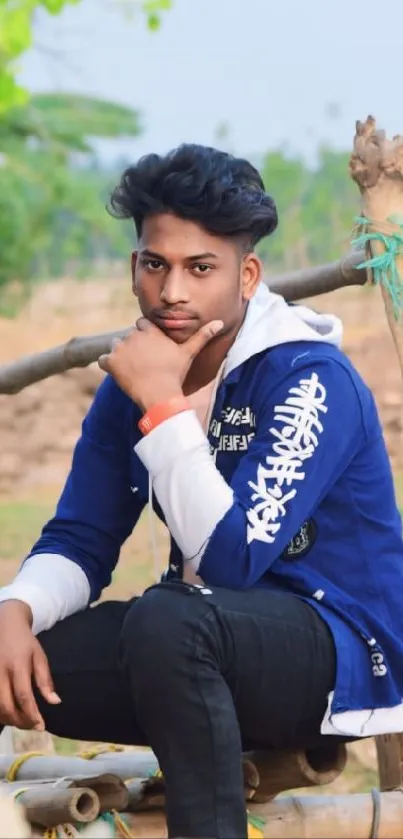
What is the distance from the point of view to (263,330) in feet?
9.19

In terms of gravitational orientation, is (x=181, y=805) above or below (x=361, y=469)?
below

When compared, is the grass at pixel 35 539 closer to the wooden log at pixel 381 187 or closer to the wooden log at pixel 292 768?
the wooden log at pixel 381 187

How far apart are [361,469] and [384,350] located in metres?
9.58

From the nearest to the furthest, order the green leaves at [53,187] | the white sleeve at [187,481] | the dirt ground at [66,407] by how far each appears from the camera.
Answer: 1. the white sleeve at [187,481]
2. the dirt ground at [66,407]
3. the green leaves at [53,187]

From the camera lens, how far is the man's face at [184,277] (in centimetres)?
275

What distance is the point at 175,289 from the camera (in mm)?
2725

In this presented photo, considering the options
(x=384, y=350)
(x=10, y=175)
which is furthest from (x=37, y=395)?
(x=10, y=175)

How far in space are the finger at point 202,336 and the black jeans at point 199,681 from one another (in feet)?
1.44

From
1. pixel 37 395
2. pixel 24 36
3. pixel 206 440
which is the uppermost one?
pixel 24 36

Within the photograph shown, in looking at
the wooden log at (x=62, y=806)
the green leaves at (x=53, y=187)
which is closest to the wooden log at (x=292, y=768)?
the wooden log at (x=62, y=806)

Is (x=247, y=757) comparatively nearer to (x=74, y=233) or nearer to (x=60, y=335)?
(x=60, y=335)

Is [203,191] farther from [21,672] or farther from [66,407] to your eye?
[66,407]

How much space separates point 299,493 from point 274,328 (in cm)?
35

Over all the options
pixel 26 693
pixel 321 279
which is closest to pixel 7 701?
pixel 26 693
